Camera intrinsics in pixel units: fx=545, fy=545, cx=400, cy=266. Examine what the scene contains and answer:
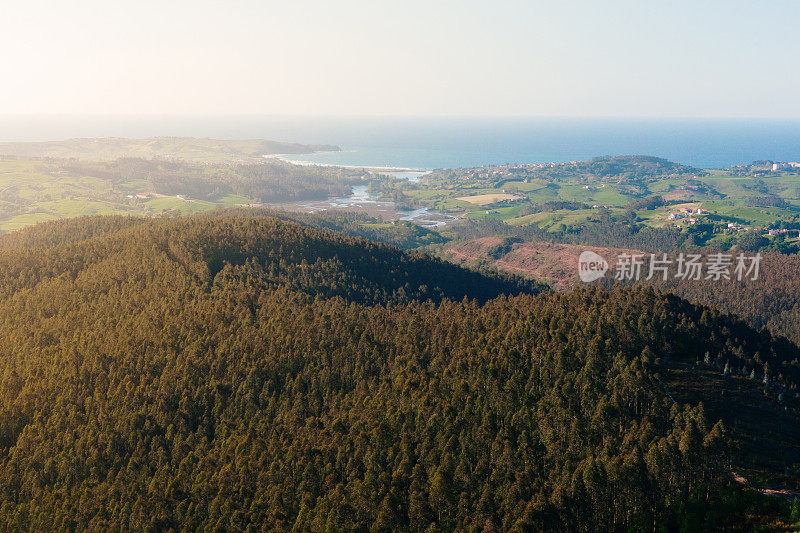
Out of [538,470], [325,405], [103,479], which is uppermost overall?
[538,470]

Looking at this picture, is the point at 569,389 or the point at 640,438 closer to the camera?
the point at 640,438

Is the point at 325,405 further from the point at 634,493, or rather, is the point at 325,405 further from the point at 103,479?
the point at 634,493

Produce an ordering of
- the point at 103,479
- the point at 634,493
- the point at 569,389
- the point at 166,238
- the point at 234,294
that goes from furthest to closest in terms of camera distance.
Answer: the point at 166,238
the point at 234,294
the point at 103,479
the point at 569,389
the point at 634,493

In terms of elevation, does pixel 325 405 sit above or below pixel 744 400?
below

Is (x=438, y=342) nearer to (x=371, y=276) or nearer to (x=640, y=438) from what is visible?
(x=640, y=438)

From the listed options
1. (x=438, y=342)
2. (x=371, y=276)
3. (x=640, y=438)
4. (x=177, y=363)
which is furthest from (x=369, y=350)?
(x=371, y=276)

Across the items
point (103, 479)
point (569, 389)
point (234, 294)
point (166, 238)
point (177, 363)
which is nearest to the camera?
point (569, 389)

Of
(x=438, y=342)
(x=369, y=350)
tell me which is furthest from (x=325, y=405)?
(x=438, y=342)
